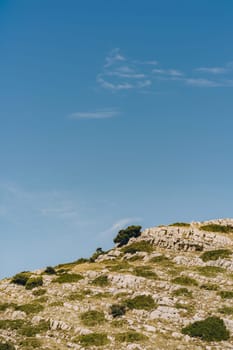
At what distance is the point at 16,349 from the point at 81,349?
14.6 feet

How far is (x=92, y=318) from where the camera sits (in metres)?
34.4

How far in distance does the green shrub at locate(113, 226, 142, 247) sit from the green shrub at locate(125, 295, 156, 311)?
28.1 m

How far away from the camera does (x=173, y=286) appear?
4097 centimetres

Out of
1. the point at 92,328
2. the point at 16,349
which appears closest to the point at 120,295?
the point at 92,328

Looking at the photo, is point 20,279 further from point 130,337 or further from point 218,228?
point 218,228

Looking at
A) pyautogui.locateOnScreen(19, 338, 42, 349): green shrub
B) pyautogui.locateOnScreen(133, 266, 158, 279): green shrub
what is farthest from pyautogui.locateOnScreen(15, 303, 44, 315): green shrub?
pyautogui.locateOnScreen(133, 266, 158, 279): green shrub

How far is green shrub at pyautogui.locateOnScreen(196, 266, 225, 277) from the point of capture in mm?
45125

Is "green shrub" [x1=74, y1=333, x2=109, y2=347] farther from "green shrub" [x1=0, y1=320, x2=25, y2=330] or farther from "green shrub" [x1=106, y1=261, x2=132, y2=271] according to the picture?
"green shrub" [x1=106, y1=261, x2=132, y2=271]

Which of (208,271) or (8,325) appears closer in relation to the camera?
(8,325)

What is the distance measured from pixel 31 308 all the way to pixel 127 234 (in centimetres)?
2996

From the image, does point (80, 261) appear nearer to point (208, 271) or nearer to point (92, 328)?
point (208, 271)

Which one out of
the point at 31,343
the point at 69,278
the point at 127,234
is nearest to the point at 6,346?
the point at 31,343

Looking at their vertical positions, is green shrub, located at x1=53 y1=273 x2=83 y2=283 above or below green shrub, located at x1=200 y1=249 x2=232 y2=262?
below

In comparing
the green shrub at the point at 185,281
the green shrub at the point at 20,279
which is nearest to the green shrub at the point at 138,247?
the green shrub at the point at 185,281
